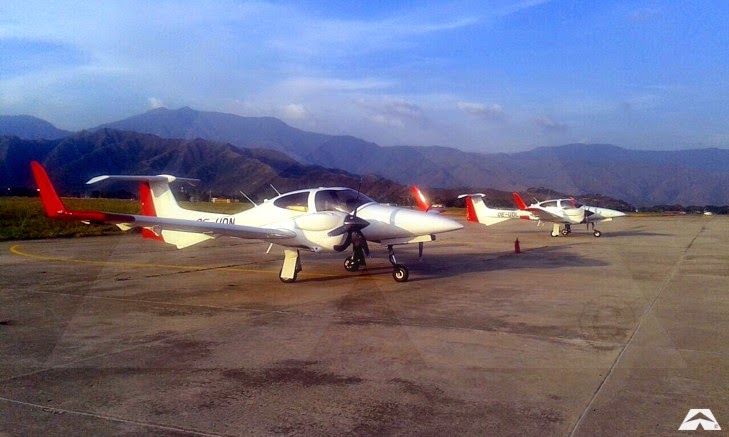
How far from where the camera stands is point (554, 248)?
23.2 meters

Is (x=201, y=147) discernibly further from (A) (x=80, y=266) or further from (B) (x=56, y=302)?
(B) (x=56, y=302)

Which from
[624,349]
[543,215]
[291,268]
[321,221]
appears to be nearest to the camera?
[624,349]

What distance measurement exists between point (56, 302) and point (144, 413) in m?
7.05

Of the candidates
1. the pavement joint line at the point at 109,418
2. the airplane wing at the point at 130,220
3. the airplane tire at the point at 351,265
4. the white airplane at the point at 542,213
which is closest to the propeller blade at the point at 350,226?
the airplane wing at the point at 130,220

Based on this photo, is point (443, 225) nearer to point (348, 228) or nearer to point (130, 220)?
point (348, 228)

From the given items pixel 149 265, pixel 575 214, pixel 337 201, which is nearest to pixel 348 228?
pixel 337 201

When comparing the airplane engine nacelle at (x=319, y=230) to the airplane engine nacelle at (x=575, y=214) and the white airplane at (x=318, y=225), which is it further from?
the airplane engine nacelle at (x=575, y=214)

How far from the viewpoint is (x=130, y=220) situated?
1127cm

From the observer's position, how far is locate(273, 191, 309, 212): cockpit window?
1384cm

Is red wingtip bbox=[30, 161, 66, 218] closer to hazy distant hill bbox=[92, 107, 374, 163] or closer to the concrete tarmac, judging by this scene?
the concrete tarmac

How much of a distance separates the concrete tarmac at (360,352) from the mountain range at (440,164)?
15.7 m

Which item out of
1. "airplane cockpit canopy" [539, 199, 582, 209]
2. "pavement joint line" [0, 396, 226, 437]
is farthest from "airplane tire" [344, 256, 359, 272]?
"airplane cockpit canopy" [539, 199, 582, 209]

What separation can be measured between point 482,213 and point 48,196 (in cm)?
2263

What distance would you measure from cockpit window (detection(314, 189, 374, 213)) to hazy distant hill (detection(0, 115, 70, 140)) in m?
143
